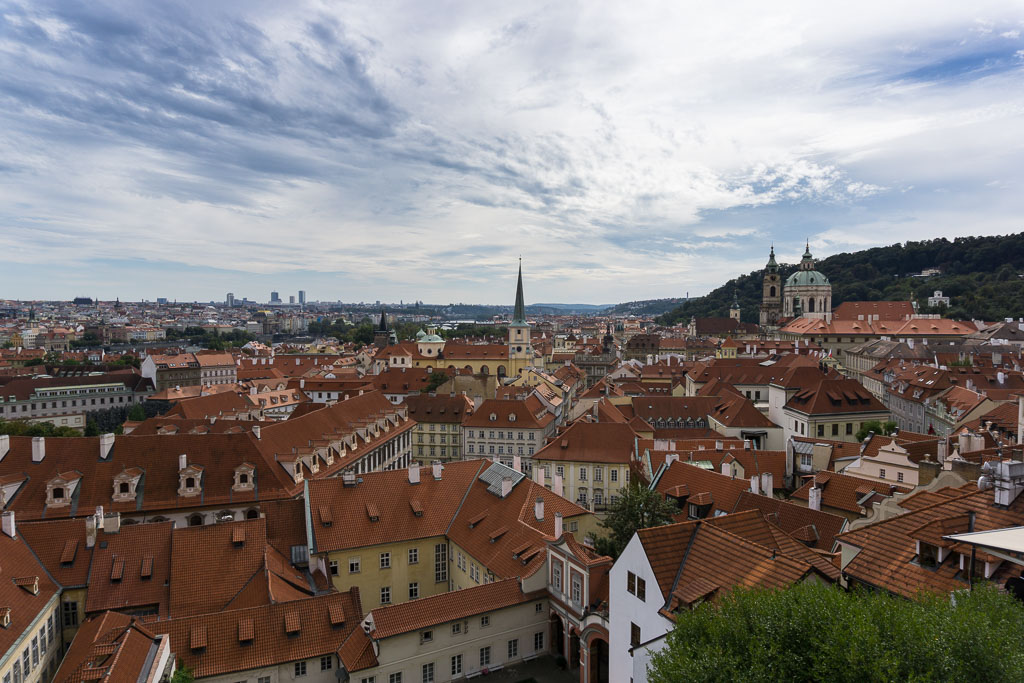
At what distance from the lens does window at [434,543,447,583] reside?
35.4 metres

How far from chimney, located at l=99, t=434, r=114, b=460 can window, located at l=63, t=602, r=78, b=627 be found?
10840 millimetres

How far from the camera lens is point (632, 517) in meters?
30.7

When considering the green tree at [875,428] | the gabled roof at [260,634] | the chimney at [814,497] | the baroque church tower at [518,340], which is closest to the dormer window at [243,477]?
the gabled roof at [260,634]

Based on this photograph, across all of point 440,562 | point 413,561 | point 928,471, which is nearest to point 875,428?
point 928,471

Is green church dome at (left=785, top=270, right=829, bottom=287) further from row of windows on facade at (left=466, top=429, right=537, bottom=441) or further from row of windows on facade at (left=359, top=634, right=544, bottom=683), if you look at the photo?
row of windows on facade at (left=359, top=634, right=544, bottom=683)

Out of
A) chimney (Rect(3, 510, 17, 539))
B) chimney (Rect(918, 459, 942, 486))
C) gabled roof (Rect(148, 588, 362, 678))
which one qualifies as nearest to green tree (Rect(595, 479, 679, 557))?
gabled roof (Rect(148, 588, 362, 678))

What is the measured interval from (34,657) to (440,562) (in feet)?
60.6

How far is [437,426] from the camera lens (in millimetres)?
73625

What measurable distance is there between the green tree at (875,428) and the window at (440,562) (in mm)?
41777

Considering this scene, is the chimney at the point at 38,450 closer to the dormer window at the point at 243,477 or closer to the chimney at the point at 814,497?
the dormer window at the point at 243,477

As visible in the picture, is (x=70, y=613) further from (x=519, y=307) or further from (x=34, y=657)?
(x=519, y=307)

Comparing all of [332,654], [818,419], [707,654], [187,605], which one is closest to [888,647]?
[707,654]

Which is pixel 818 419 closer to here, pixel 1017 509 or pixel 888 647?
pixel 1017 509

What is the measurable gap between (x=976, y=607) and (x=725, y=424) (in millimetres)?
50503
